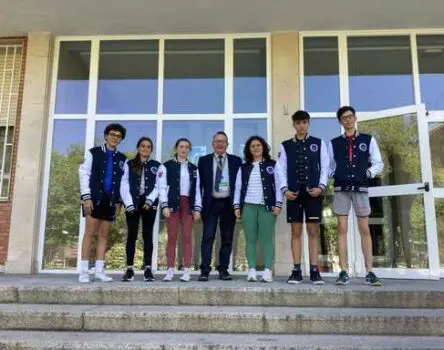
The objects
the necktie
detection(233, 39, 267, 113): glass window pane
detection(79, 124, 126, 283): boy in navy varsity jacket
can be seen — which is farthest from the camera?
detection(233, 39, 267, 113): glass window pane

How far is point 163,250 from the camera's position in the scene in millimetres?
6574

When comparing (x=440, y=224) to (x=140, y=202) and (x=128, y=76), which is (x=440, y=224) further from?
(x=128, y=76)

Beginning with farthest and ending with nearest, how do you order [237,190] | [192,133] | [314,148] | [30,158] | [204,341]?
[192,133], [30,158], [237,190], [314,148], [204,341]

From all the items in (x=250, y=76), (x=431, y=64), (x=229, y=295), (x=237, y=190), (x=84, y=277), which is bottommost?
(x=229, y=295)

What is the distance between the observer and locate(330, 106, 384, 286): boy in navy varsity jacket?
5.02 m

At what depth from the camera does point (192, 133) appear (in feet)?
22.6

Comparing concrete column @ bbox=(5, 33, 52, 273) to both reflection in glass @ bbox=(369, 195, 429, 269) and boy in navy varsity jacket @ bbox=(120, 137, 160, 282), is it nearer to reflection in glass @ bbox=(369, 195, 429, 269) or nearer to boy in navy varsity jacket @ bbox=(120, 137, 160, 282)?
boy in navy varsity jacket @ bbox=(120, 137, 160, 282)

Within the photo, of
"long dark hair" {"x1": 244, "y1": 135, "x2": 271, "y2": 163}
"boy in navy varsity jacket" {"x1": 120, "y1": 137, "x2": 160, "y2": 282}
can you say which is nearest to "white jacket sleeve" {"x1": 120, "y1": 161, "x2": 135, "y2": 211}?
"boy in navy varsity jacket" {"x1": 120, "y1": 137, "x2": 160, "y2": 282}

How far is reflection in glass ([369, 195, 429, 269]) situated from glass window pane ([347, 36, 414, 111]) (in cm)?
148

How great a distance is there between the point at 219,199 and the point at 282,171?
83 centimetres

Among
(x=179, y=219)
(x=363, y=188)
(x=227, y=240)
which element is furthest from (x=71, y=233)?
(x=363, y=188)

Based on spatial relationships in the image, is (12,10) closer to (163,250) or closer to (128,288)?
(163,250)

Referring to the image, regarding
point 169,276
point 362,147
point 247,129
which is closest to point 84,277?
point 169,276

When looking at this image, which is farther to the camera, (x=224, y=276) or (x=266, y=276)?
(x=224, y=276)
